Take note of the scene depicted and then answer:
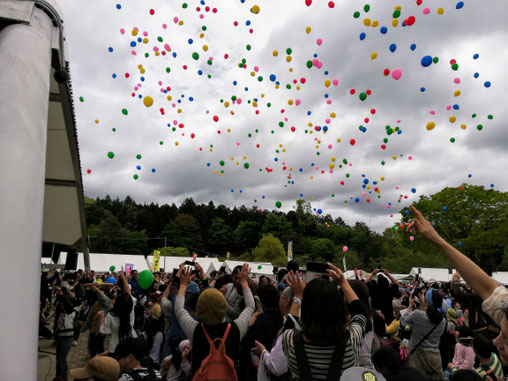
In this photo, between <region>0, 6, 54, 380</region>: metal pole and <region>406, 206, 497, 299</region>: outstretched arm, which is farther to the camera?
<region>0, 6, 54, 380</region>: metal pole

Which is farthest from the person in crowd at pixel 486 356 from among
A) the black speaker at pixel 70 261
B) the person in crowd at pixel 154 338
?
the black speaker at pixel 70 261

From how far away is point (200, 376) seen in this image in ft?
8.57

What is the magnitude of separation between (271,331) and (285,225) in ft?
268

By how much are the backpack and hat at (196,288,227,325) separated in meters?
0.14

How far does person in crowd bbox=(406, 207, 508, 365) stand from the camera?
1529mm

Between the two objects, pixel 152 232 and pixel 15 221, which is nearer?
pixel 15 221

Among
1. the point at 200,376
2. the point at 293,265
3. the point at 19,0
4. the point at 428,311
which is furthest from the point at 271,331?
the point at 19,0

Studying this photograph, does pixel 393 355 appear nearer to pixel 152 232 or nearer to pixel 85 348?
pixel 85 348

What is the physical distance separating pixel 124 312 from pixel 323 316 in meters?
3.99

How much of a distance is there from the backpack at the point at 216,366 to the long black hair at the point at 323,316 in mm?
824

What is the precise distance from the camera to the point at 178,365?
3.91 metres

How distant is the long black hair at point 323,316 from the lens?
6.70 feet

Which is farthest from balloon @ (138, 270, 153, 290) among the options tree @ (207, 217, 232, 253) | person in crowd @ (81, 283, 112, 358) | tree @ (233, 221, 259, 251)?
tree @ (207, 217, 232, 253)

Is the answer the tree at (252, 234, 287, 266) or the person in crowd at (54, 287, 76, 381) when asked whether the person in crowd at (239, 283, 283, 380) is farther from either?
the tree at (252, 234, 287, 266)
